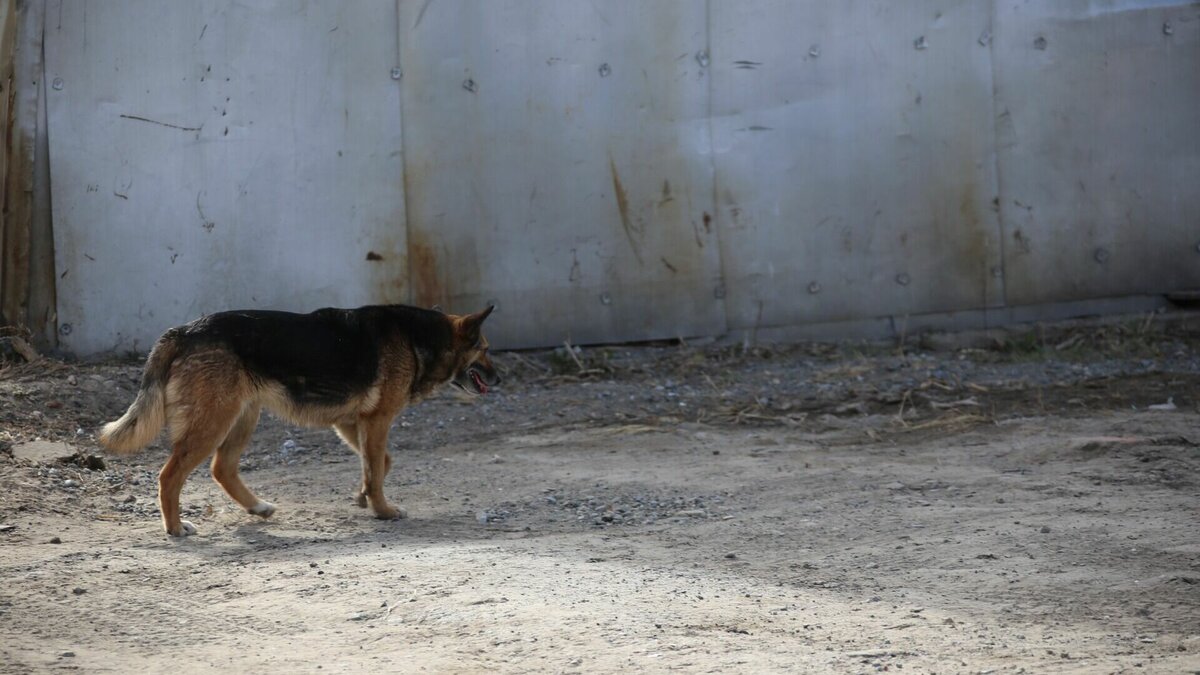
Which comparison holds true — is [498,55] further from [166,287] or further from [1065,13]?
[1065,13]

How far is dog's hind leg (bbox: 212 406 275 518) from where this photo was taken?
6.69 meters

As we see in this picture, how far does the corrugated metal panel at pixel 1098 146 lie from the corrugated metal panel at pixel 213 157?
5.24m

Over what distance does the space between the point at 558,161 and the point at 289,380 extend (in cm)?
392

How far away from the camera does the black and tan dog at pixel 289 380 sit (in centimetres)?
630

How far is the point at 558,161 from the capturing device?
9.90m

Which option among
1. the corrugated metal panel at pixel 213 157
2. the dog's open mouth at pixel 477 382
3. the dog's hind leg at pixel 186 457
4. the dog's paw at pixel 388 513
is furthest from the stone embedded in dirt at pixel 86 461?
the dog's open mouth at pixel 477 382

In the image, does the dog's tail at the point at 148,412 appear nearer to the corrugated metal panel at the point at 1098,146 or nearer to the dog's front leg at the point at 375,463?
the dog's front leg at the point at 375,463

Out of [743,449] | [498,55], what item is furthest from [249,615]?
[498,55]

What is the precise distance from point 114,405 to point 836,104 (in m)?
6.15

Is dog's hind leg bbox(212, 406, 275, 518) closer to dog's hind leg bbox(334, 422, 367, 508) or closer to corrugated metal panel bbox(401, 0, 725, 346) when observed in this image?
dog's hind leg bbox(334, 422, 367, 508)

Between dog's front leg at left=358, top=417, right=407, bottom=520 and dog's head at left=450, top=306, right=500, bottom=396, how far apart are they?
0.68m

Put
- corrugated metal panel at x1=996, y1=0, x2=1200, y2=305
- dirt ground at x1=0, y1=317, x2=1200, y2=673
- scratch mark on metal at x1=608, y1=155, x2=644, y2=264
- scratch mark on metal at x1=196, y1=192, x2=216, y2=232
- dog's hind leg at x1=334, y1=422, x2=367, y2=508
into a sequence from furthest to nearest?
corrugated metal panel at x1=996, y1=0, x2=1200, y2=305
scratch mark on metal at x1=608, y1=155, x2=644, y2=264
scratch mark on metal at x1=196, y1=192, x2=216, y2=232
dog's hind leg at x1=334, y1=422, x2=367, y2=508
dirt ground at x1=0, y1=317, x2=1200, y2=673

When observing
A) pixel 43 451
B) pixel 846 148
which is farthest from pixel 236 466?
pixel 846 148

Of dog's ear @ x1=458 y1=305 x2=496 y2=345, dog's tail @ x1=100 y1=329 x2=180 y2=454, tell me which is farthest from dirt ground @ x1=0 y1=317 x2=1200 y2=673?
dog's ear @ x1=458 y1=305 x2=496 y2=345
